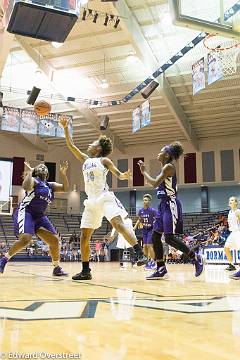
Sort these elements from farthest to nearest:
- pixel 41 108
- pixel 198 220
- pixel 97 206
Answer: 1. pixel 198 220
2. pixel 41 108
3. pixel 97 206

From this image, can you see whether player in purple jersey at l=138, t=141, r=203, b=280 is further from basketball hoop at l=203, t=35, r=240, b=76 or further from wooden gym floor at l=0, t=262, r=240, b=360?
basketball hoop at l=203, t=35, r=240, b=76

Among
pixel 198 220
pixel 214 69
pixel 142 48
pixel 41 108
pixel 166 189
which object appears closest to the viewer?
pixel 166 189

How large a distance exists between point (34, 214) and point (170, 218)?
1.75m

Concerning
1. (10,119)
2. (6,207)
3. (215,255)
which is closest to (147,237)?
(215,255)

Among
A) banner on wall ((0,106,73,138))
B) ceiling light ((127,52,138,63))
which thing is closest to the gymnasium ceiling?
ceiling light ((127,52,138,63))

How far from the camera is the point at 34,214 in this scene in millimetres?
5262

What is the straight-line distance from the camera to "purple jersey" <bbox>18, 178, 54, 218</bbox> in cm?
521

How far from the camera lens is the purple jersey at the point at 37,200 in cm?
521

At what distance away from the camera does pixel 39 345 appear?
47.5 inches

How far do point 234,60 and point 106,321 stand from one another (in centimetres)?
1038

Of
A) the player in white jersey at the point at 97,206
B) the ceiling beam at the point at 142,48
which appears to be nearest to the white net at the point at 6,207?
the ceiling beam at the point at 142,48

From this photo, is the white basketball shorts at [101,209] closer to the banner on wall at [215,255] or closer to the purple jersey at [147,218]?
the purple jersey at [147,218]

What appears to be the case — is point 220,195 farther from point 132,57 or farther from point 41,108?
point 41,108

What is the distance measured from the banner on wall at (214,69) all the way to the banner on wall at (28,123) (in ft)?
22.7
